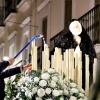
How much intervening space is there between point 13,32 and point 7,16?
57cm

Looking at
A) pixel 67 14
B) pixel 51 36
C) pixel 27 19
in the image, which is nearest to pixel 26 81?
pixel 67 14

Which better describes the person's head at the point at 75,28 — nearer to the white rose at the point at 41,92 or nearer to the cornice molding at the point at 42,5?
the white rose at the point at 41,92

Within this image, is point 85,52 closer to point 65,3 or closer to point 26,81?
point 26,81

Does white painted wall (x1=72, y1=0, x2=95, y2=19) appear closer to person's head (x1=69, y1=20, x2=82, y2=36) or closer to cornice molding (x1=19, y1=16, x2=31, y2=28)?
cornice molding (x1=19, y1=16, x2=31, y2=28)

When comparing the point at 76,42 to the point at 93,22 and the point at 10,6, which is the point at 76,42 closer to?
the point at 93,22

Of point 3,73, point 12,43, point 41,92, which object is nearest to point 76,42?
point 3,73

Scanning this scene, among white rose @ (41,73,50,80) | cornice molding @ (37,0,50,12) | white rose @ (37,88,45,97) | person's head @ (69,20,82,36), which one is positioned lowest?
white rose @ (37,88,45,97)

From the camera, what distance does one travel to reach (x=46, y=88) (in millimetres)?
2570

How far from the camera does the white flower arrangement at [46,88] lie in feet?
8.40

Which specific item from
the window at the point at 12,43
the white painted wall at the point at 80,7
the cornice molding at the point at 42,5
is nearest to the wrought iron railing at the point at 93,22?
the white painted wall at the point at 80,7

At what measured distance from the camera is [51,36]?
9859mm

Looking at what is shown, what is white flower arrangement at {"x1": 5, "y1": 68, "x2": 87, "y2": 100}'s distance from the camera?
8.40ft

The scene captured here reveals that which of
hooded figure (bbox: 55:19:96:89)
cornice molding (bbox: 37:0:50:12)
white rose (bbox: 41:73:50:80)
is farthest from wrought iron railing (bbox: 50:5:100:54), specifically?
white rose (bbox: 41:73:50:80)

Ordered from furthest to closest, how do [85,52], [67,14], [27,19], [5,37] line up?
1. [5,37]
2. [27,19]
3. [67,14]
4. [85,52]
